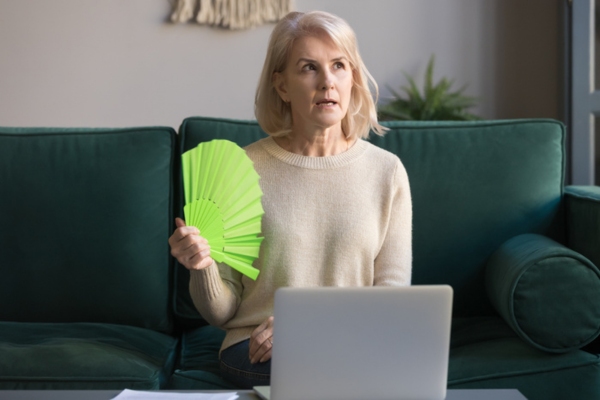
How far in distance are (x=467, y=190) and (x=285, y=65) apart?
0.69m

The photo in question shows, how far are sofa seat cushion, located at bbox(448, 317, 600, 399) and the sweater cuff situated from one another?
0.56 m

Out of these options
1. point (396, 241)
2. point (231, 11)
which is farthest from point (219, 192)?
point (231, 11)

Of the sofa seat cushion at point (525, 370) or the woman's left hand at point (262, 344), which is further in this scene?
the sofa seat cushion at point (525, 370)

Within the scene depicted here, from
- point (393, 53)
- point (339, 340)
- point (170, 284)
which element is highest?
point (393, 53)

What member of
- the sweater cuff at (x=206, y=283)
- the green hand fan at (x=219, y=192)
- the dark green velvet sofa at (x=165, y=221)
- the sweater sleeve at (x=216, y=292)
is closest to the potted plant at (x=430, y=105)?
the dark green velvet sofa at (x=165, y=221)

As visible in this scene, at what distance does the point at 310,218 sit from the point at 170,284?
0.62 meters

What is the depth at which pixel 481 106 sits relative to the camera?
12.8ft

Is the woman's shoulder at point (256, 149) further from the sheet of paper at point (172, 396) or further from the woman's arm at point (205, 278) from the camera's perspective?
the sheet of paper at point (172, 396)

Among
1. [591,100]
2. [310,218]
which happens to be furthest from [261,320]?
[591,100]

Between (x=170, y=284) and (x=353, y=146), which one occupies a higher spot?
(x=353, y=146)

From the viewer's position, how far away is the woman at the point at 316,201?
67.6 inches

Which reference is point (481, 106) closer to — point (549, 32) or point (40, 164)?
point (549, 32)

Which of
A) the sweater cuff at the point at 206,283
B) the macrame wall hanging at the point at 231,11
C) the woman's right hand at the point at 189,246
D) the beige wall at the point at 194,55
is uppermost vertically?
the macrame wall hanging at the point at 231,11

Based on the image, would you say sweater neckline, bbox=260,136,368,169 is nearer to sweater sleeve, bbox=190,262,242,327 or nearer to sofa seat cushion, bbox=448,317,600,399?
sweater sleeve, bbox=190,262,242,327
